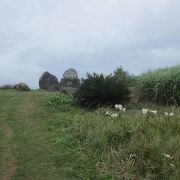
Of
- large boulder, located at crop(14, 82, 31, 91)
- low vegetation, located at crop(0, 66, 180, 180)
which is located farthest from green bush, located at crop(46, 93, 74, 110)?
large boulder, located at crop(14, 82, 31, 91)

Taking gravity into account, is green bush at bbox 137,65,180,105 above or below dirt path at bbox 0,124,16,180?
above

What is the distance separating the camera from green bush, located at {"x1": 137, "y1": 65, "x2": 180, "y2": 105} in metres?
15.2

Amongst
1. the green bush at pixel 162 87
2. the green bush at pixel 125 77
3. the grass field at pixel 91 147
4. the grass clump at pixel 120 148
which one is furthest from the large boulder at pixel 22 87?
the grass clump at pixel 120 148

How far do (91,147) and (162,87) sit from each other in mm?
5533

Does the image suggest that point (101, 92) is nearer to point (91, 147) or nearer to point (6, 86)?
point (91, 147)

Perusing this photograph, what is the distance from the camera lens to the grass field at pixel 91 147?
8.88 m

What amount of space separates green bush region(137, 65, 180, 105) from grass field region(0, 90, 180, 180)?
41.9 inches

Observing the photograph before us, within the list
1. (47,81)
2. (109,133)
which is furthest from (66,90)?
(109,133)

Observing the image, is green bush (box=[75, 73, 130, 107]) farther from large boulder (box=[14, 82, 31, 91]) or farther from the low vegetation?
large boulder (box=[14, 82, 31, 91])

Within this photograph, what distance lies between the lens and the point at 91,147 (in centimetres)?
1044

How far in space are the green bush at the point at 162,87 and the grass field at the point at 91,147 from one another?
1.06 m

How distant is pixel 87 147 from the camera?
10500 millimetres

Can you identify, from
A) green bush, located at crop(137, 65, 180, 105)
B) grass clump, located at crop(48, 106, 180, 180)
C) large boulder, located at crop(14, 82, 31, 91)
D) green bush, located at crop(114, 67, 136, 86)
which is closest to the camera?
grass clump, located at crop(48, 106, 180, 180)

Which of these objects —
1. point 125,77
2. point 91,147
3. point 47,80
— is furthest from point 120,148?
point 47,80
